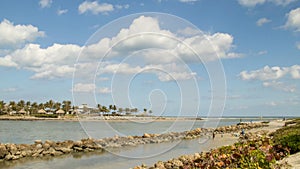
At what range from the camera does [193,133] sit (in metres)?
44.1

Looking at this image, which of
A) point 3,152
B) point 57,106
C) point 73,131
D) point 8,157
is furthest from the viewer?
point 57,106

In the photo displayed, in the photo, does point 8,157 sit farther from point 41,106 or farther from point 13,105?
point 41,106

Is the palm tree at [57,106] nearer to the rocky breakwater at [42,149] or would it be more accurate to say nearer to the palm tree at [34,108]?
the palm tree at [34,108]

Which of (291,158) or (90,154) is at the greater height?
(291,158)

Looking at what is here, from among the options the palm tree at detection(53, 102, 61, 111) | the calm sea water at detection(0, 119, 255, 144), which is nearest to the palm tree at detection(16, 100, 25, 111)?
the palm tree at detection(53, 102, 61, 111)

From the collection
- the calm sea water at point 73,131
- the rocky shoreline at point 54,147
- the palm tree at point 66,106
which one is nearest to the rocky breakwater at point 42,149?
the rocky shoreline at point 54,147

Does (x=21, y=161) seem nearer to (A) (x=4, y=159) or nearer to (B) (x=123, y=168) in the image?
(A) (x=4, y=159)

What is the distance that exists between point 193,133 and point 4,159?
91.6 ft

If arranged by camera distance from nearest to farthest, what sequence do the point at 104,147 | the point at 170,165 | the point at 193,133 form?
1. the point at 170,165
2. the point at 104,147
3. the point at 193,133

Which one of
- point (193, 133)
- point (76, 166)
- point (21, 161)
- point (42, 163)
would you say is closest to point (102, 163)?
point (76, 166)

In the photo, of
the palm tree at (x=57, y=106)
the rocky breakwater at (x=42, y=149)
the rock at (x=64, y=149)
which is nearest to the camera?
the rocky breakwater at (x=42, y=149)

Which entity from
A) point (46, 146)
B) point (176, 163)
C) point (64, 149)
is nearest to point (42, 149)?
point (46, 146)

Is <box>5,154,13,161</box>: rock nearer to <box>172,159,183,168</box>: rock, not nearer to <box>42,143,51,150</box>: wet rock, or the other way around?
<box>42,143,51,150</box>: wet rock

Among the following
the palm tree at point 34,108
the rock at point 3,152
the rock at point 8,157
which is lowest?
the rock at point 8,157
